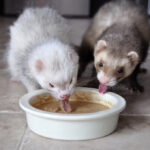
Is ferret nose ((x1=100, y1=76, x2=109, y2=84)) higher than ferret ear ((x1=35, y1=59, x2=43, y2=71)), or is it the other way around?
ferret ear ((x1=35, y1=59, x2=43, y2=71))

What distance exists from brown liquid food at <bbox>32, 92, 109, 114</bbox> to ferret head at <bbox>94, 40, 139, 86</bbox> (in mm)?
164

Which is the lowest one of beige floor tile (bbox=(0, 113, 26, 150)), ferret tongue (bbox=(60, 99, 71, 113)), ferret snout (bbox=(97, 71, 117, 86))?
beige floor tile (bbox=(0, 113, 26, 150))

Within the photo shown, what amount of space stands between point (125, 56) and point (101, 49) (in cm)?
16

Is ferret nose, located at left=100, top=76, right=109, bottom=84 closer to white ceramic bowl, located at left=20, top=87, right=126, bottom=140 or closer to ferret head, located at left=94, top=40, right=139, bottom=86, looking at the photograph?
ferret head, located at left=94, top=40, right=139, bottom=86

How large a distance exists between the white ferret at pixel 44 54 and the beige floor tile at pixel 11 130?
0.22 metres

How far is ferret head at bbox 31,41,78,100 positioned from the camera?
153cm

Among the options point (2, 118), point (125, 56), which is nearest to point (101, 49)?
point (125, 56)

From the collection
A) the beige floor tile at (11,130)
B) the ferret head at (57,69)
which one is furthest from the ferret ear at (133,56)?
the beige floor tile at (11,130)

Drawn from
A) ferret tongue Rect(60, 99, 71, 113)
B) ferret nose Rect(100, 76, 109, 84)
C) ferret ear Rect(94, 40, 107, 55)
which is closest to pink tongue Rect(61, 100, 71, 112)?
ferret tongue Rect(60, 99, 71, 113)

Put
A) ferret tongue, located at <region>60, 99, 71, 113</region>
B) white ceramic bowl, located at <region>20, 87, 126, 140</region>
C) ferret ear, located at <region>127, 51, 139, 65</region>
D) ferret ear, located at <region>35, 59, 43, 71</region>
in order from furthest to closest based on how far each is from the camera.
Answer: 1. ferret ear, located at <region>127, 51, 139, 65</region>
2. ferret ear, located at <region>35, 59, 43, 71</region>
3. ferret tongue, located at <region>60, 99, 71, 113</region>
4. white ceramic bowl, located at <region>20, 87, 126, 140</region>

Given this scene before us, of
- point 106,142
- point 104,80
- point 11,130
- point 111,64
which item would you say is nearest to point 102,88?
point 104,80

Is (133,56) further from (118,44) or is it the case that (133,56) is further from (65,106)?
(65,106)

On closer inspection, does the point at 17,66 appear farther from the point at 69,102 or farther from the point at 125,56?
the point at 125,56

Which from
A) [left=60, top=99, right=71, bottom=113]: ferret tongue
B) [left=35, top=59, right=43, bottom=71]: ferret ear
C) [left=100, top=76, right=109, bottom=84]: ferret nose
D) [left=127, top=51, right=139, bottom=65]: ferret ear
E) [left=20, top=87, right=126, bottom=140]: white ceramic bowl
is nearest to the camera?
[left=20, top=87, right=126, bottom=140]: white ceramic bowl
